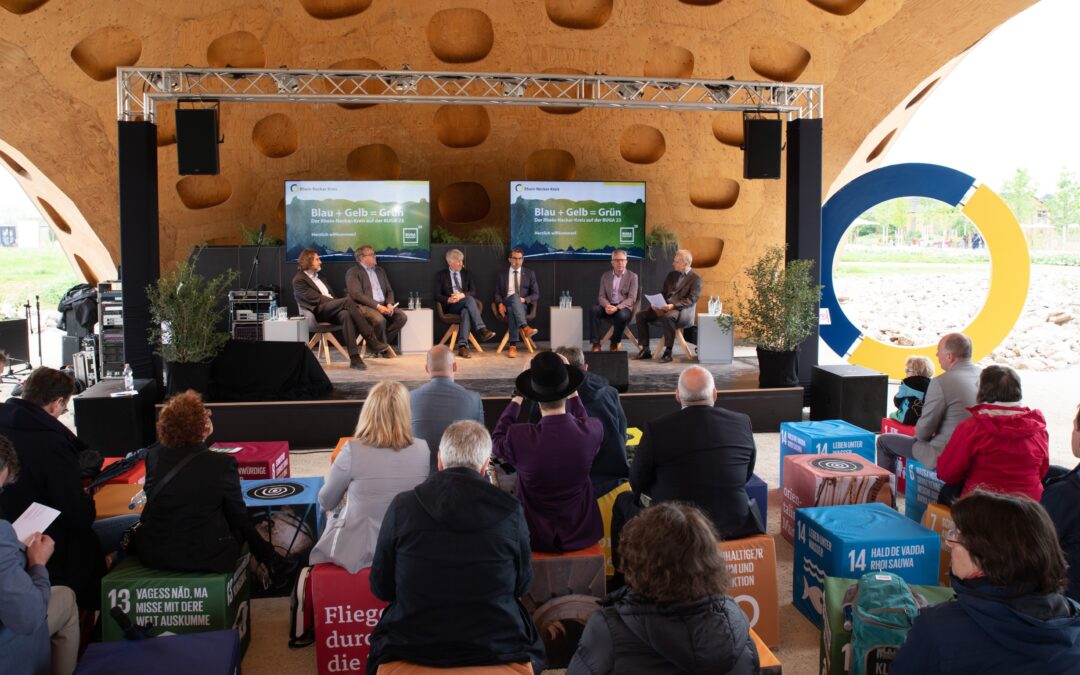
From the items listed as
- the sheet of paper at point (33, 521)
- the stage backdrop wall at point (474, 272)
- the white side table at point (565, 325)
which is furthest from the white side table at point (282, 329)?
the sheet of paper at point (33, 521)

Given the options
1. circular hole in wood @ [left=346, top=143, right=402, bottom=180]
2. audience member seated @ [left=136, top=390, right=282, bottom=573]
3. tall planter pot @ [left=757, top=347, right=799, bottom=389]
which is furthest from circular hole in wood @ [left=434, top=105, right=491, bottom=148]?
audience member seated @ [left=136, top=390, right=282, bottom=573]

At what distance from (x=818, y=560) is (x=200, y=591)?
8.54ft

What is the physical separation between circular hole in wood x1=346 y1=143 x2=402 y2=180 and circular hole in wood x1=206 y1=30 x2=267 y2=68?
5.51ft

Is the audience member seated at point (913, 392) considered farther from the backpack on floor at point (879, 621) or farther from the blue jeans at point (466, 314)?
the blue jeans at point (466, 314)

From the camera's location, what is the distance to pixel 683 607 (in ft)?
6.73

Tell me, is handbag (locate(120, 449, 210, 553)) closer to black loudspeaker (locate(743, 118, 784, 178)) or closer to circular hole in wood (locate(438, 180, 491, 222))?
black loudspeaker (locate(743, 118, 784, 178))

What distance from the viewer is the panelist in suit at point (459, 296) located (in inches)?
388

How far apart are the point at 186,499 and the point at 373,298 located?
637cm

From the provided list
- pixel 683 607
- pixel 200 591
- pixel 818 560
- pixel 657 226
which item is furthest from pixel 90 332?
pixel 683 607

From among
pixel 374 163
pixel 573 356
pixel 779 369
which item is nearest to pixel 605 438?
pixel 573 356

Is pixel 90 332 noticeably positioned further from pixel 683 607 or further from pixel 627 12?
pixel 683 607

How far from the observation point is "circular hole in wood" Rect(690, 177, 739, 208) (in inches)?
484

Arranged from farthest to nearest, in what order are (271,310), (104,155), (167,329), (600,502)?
(104,155)
(271,310)
(167,329)
(600,502)

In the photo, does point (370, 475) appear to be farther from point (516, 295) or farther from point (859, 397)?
point (516, 295)
